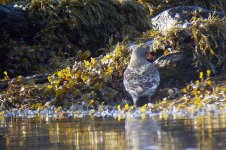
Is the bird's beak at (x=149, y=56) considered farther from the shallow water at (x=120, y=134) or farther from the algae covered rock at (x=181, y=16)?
the shallow water at (x=120, y=134)

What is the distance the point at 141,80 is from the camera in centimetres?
834

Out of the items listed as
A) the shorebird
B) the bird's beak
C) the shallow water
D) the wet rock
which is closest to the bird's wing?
the shorebird

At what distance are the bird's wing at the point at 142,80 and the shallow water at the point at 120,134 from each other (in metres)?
1.42

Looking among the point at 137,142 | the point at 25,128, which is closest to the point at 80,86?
the point at 25,128

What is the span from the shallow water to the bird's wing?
142 cm

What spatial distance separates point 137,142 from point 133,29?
7065 mm

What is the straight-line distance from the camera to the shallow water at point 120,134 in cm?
452

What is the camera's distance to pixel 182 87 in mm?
8703

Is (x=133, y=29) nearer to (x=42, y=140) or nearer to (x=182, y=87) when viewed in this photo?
(x=182, y=87)

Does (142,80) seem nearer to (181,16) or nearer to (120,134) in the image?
(181,16)

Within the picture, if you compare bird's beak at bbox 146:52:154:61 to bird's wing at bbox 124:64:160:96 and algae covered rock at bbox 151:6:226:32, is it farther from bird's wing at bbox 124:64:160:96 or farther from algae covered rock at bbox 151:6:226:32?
algae covered rock at bbox 151:6:226:32

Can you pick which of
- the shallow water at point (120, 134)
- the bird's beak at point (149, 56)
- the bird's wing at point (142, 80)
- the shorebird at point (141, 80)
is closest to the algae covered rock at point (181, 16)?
the bird's beak at point (149, 56)

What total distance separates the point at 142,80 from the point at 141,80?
1cm

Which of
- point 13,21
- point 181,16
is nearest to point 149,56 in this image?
point 181,16
